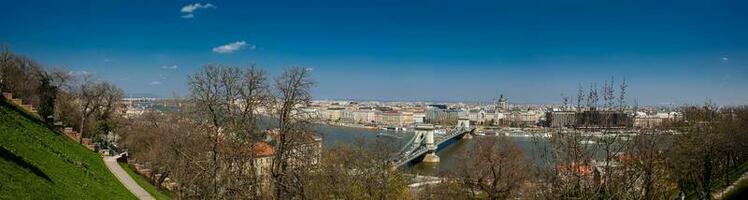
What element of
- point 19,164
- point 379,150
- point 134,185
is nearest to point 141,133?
point 379,150

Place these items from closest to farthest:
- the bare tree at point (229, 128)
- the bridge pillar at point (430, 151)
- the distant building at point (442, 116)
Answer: the bare tree at point (229, 128), the bridge pillar at point (430, 151), the distant building at point (442, 116)

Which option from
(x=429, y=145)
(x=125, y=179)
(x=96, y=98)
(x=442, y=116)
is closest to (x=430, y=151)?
(x=429, y=145)

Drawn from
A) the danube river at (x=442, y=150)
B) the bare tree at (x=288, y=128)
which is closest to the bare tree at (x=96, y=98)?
the danube river at (x=442, y=150)

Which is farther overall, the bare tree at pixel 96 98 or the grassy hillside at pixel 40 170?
the bare tree at pixel 96 98

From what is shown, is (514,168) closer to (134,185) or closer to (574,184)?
(134,185)

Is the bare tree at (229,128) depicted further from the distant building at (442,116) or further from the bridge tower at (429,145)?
the distant building at (442,116)

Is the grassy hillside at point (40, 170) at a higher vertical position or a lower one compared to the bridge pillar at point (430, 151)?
higher

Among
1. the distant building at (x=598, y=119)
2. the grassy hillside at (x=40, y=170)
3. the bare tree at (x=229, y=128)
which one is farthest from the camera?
the bare tree at (x=229, y=128)
